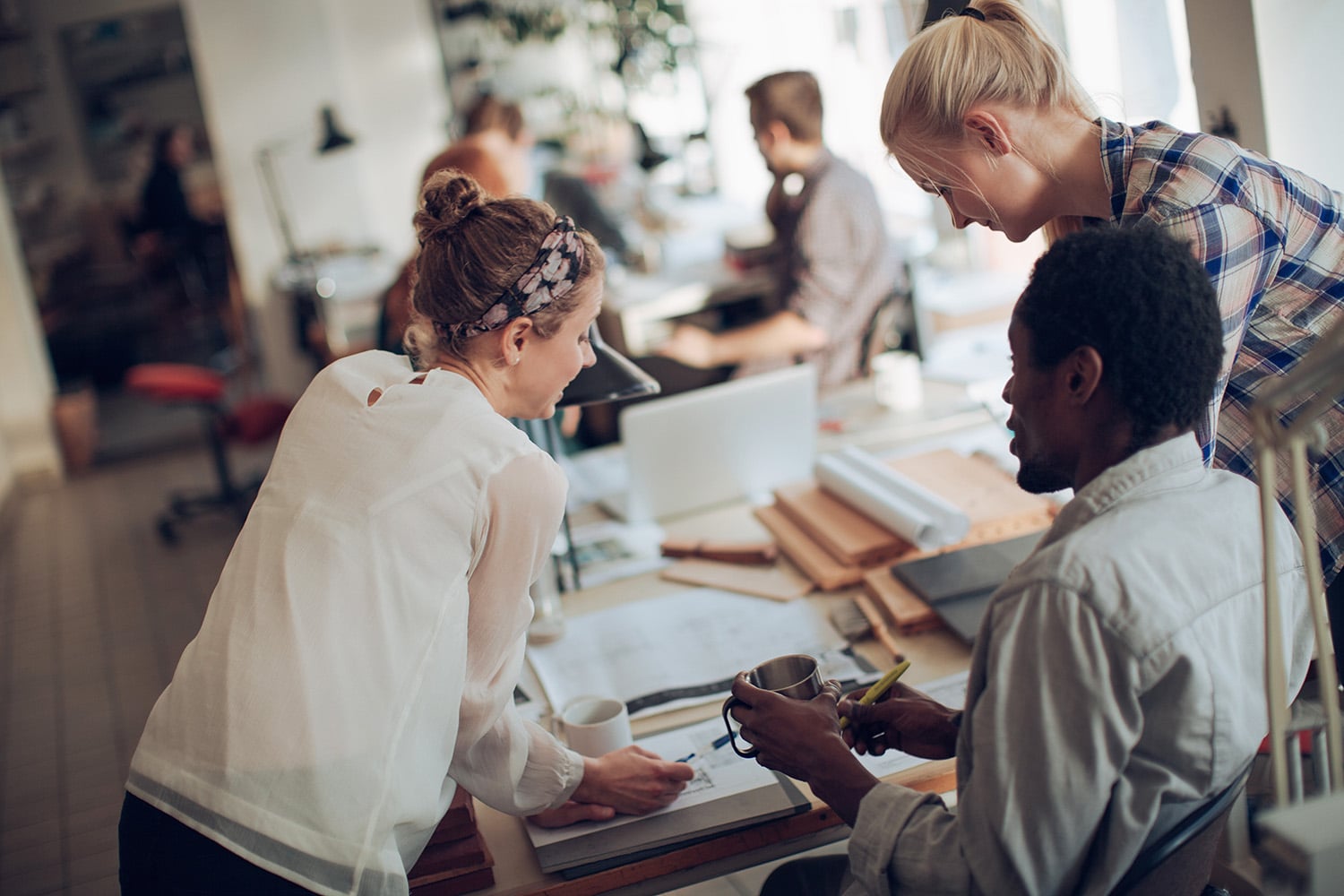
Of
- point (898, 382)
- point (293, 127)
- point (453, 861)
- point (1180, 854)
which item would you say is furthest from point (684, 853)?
point (293, 127)

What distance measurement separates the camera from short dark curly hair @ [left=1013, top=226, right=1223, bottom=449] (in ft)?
3.22

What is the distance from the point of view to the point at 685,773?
137cm

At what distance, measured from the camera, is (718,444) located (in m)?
2.21

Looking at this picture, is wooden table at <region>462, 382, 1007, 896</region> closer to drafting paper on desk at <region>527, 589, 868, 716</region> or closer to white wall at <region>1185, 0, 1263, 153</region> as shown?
drafting paper on desk at <region>527, 589, 868, 716</region>

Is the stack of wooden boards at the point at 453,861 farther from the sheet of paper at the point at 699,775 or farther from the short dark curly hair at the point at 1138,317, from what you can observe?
the short dark curly hair at the point at 1138,317

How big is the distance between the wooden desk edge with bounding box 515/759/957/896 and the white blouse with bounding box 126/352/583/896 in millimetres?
161

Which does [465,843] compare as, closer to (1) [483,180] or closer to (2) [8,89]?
(1) [483,180]

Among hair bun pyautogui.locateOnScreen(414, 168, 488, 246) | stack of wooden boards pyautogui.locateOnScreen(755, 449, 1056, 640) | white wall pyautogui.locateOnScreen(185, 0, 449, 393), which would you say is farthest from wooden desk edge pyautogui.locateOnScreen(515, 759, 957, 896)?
white wall pyautogui.locateOnScreen(185, 0, 449, 393)

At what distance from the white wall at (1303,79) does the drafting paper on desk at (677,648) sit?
4.17 feet

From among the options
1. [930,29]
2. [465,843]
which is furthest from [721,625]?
[930,29]

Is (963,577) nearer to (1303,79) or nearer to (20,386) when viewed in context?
(1303,79)

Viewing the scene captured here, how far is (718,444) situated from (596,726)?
0.89 metres

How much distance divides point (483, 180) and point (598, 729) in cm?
208

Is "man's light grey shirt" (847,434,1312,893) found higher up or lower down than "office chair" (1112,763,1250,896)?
higher up
